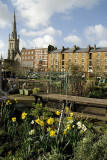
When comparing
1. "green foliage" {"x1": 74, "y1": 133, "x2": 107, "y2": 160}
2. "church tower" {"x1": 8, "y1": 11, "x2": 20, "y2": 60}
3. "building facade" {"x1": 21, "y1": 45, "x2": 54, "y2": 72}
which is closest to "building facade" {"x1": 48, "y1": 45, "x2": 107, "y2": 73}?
"building facade" {"x1": 21, "y1": 45, "x2": 54, "y2": 72}

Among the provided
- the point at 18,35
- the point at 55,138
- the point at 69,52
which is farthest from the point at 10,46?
the point at 55,138

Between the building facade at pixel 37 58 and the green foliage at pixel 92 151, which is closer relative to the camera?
the green foliage at pixel 92 151

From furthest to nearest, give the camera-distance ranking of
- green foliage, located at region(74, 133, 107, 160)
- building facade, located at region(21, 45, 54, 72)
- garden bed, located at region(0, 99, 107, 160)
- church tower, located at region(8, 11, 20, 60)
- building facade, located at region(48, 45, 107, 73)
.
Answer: church tower, located at region(8, 11, 20, 60), building facade, located at region(21, 45, 54, 72), building facade, located at region(48, 45, 107, 73), garden bed, located at region(0, 99, 107, 160), green foliage, located at region(74, 133, 107, 160)

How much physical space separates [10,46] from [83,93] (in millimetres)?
92130

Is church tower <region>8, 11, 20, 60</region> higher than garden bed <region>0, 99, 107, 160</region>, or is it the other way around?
church tower <region>8, 11, 20, 60</region>


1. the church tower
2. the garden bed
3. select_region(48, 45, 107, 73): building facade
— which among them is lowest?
the garden bed

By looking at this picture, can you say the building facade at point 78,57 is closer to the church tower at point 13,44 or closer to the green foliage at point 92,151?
the church tower at point 13,44

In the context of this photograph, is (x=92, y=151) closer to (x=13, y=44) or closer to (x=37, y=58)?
(x=37, y=58)

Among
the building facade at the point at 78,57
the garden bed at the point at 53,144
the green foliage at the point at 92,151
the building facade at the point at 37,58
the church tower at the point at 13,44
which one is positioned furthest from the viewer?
the church tower at the point at 13,44

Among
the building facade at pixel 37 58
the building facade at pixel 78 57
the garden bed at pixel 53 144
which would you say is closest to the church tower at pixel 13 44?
the building facade at pixel 37 58

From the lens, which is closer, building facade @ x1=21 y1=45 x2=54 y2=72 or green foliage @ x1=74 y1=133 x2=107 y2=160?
green foliage @ x1=74 y1=133 x2=107 y2=160

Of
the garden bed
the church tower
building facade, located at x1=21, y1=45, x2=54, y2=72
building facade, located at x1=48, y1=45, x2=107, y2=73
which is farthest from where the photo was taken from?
the church tower

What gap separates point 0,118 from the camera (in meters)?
3.88

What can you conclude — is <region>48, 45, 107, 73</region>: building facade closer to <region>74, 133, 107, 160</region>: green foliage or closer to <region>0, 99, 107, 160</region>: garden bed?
<region>0, 99, 107, 160</region>: garden bed
